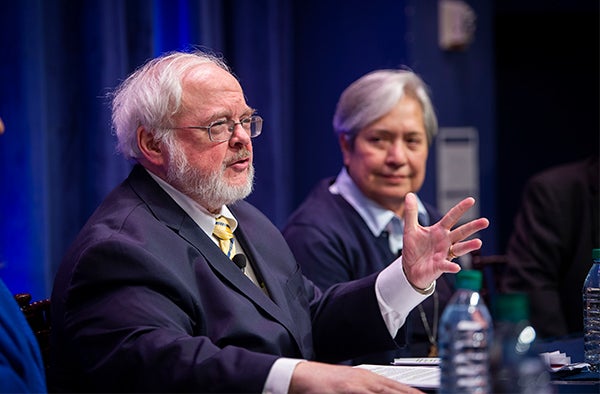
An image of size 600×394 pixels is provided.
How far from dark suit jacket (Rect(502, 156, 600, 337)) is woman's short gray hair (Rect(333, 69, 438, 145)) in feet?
2.21

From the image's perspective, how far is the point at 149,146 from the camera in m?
2.69

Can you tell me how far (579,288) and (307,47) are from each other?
6.94 ft

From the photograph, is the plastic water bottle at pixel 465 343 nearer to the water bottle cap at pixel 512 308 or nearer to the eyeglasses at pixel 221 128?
the water bottle cap at pixel 512 308

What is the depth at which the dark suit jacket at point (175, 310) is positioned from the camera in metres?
2.12

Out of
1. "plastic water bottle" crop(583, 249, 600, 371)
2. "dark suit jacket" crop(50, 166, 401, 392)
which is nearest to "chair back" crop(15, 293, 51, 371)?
"dark suit jacket" crop(50, 166, 401, 392)

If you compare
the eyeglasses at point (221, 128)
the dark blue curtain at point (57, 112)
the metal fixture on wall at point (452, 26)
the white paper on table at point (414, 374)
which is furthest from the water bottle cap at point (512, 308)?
the metal fixture on wall at point (452, 26)

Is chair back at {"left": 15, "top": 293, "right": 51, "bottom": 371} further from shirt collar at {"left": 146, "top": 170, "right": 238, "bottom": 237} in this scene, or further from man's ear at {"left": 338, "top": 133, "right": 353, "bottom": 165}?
man's ear at {"left": 338, "top": 133, "right": 353, "bottom": 165}

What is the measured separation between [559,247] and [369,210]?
958 mm

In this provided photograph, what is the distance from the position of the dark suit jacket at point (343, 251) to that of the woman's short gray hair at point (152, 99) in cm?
91

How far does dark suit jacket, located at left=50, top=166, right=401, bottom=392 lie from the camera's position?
6.97ft

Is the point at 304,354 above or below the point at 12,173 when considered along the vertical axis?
below

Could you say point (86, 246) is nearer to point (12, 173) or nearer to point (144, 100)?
point (144, 100)

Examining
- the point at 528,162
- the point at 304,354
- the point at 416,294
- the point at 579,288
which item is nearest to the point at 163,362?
the point at 304,354

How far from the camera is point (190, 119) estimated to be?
2.67 meters
